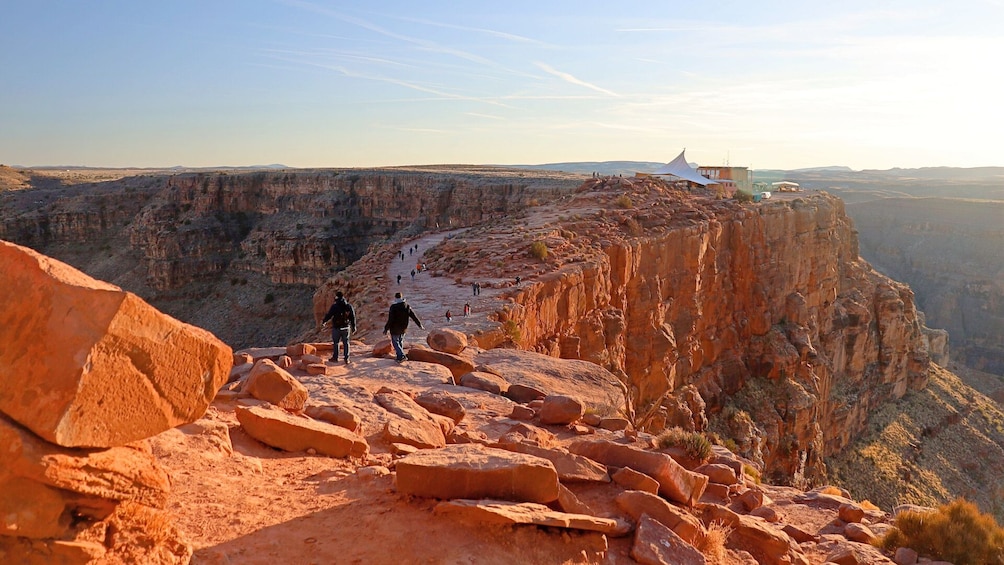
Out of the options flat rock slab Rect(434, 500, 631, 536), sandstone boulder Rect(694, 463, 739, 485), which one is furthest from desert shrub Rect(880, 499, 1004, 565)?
flat rock slab Rect(434, 500, 631, 536)

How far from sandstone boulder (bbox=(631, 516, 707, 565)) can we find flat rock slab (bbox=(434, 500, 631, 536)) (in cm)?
42

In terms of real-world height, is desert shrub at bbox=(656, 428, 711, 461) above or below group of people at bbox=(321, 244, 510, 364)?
below

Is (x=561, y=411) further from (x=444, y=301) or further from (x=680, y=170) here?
(x=680, y=170)

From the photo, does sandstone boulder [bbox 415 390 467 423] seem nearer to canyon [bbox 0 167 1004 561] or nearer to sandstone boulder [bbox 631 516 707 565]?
sandstone boulder [bbox 631 516 707 565]

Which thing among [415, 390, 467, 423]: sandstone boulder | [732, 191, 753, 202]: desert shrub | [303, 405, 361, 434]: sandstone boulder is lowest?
[415, 390, 467, 423]: sandstone boulder

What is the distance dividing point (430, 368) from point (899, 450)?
3433 centimetres

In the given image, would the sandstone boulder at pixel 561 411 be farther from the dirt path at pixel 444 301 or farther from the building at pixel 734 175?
the building at pixel 734 175

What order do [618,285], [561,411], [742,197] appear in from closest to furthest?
[561,411], [618,285], [742,197]

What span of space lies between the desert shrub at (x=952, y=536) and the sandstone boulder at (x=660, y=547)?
2.92m

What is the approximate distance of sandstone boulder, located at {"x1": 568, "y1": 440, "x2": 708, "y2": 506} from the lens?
677cm

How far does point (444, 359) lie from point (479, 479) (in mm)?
5639

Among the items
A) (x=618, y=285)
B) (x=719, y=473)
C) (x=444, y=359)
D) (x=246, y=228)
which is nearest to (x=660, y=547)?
(x=719, y=473)

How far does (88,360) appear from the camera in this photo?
140 inches

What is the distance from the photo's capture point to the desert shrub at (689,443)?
847 centimetres
